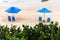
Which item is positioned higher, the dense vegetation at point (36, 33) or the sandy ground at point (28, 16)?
the dense vegetation at point (36, 33)

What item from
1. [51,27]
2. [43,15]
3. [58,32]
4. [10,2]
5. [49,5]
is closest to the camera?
[58,32]

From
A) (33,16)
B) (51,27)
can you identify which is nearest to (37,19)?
(33,16)

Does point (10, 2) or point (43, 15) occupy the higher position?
point (10, 2)

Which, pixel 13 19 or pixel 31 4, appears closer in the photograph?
pixel 13 19

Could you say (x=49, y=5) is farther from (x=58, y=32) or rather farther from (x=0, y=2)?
(x=58, y=32)

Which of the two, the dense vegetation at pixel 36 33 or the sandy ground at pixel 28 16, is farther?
the sandy ground at pixel 28 16

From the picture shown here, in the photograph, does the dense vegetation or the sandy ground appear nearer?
the dense vegetation

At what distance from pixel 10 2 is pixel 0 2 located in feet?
1.17

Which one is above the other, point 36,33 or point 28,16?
point 36,33

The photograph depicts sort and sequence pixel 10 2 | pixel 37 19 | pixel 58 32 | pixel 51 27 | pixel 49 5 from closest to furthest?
pixel 58 32, pixel 51 27, pixel 37 19, pixel 49 5, pixel 10 2

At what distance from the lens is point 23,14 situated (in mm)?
3814

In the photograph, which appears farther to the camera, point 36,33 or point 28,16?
point 28,16

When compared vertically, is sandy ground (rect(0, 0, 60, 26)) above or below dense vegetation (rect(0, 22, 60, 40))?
below

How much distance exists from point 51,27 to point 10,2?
12.8ft
